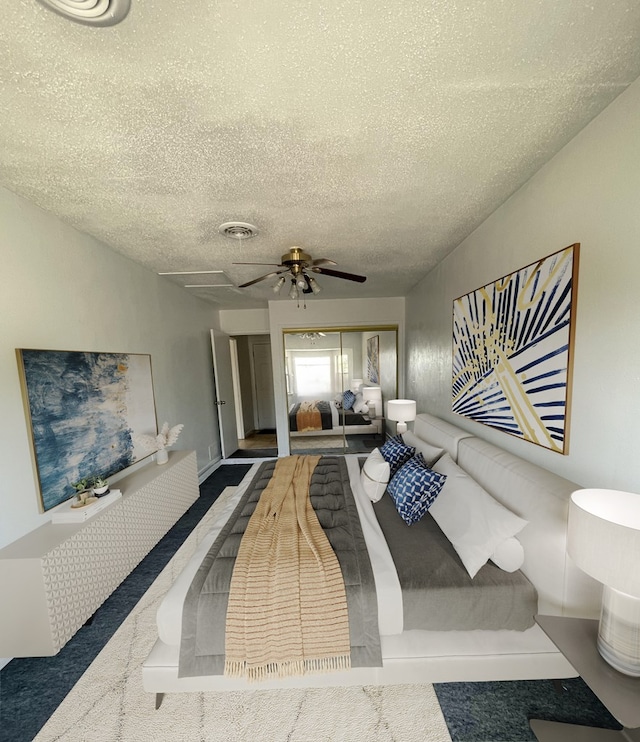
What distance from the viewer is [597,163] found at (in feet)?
3.83

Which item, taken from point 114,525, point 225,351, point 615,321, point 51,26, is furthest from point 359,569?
point 225,351

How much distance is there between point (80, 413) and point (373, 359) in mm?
3775

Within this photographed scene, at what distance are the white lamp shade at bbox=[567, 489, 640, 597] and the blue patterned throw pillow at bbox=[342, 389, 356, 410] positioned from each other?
363cm

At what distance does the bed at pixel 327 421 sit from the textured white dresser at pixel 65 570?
2.61 meters

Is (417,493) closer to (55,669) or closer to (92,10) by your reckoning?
(55,669)

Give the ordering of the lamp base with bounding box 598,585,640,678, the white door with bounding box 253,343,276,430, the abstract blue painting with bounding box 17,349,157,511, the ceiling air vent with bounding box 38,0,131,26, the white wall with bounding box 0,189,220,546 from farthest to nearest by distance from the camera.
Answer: the white door with bounding box 253,343,276,430
the abstract blue painting with bounding box 17,349,157,511
the white wall with bounding box 0,189,220,546
the lamp base with bounding box 598,585,640,678
the ceiling air vent with bounding box 38,0,131,26

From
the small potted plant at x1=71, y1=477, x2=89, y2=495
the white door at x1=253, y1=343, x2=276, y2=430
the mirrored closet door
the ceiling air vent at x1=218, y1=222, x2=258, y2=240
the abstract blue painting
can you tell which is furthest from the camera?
the white door at x1=253, y1=343, x2=276, y2=430

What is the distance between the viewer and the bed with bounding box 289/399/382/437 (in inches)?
183

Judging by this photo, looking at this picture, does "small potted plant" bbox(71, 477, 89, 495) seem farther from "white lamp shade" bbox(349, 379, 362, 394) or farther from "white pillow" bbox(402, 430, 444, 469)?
"white lamp shade" bbox(349, 379, 362, 394)

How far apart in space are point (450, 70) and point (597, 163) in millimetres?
767

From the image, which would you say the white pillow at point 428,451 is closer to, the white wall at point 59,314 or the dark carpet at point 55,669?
the dark carpet at point 55,669

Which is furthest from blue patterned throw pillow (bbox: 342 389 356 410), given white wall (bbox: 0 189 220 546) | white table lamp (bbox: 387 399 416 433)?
white wall (bbox: 0 189 220 546)

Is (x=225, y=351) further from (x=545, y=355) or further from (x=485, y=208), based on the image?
(x=545, y=355)

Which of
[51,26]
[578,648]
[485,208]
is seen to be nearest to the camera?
[51,26]
